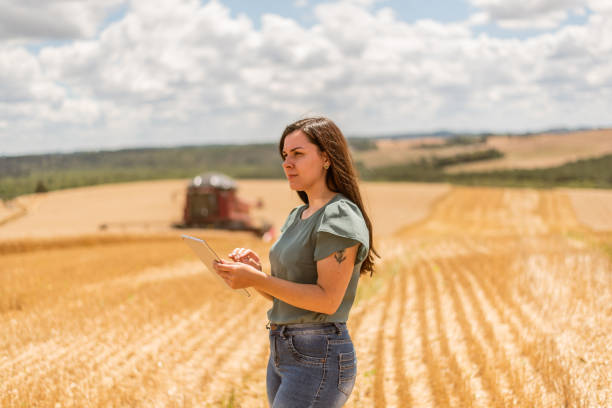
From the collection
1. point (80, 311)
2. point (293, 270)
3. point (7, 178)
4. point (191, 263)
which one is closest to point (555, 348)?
point (293, 270)

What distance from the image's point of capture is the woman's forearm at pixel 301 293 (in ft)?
7.79

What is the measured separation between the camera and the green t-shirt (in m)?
2.34

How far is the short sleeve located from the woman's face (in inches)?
10.4

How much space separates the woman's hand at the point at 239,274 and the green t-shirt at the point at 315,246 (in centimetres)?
21

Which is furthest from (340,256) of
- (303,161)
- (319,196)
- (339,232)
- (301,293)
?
(303,161)

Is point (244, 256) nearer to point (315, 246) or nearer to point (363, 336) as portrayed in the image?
point (315, 246)

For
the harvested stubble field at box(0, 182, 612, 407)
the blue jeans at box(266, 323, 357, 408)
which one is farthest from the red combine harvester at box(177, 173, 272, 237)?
the blue jeans at box(266, 323, 357, 408)

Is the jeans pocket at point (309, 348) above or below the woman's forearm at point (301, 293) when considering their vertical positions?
below

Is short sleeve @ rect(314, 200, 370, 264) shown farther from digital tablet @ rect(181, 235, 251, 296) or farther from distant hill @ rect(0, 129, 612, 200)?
distant hill @ rect(0, 129, 612, 200)

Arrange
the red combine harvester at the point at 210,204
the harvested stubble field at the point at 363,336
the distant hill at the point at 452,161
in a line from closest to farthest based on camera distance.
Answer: the harvested stubble field at the point at 363,336 → the red combine harvester at the point at 210,204 → the distant hill at the point at 452,161

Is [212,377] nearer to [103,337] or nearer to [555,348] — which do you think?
[103,337]

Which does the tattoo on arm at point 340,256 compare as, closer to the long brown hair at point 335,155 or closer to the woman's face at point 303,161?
the long brown hair at point 335,155

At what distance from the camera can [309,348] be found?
2510 mm

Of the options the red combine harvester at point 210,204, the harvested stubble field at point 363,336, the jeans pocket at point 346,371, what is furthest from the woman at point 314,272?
the red combine harvester at point 210,204
